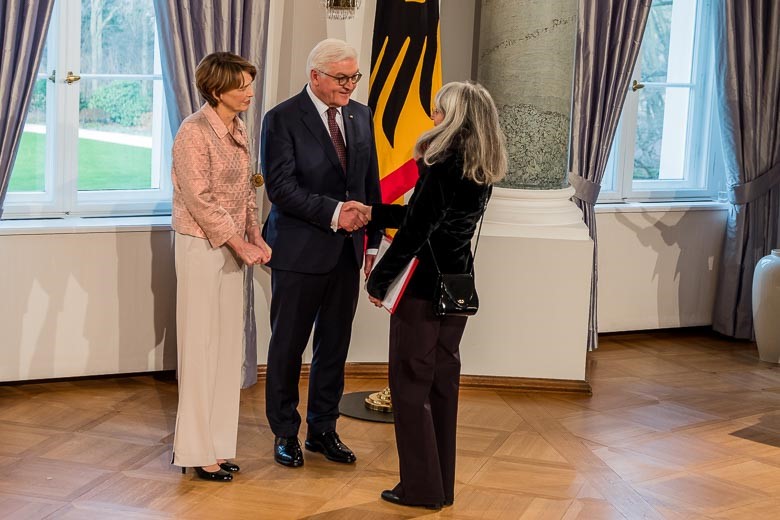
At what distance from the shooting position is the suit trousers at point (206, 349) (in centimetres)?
422

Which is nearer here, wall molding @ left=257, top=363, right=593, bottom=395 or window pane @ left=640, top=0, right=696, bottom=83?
wall molding @ left=257, top=363, right=593, bottom=395

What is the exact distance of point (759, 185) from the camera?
283 inches

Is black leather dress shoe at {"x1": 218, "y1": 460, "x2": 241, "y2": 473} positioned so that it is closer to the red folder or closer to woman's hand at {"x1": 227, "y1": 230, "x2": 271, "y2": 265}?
woman's hand at {"x1": 227, "y1": 230, "x2": 271, "y2": 265}

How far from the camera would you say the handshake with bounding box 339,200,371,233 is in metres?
4.38

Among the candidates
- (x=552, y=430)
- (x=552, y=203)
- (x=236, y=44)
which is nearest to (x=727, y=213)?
(x=552, y=203)

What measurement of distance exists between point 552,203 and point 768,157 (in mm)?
2034

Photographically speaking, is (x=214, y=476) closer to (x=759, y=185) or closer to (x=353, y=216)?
(x=353, y=216)

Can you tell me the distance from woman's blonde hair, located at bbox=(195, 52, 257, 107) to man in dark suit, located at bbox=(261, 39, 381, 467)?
34 centimetres

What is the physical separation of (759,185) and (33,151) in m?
4.43

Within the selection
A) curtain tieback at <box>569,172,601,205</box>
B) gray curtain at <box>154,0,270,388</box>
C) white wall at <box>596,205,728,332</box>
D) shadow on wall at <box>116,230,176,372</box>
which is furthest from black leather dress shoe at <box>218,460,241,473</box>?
white wall at <box>596,205,728,332</box>

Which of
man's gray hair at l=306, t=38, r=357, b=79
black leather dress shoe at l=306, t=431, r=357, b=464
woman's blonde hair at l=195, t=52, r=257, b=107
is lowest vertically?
black leather dress shoe at l=306, t=431, r=357, b=464

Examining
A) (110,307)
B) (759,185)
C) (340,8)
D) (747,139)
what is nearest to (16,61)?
(110,307)

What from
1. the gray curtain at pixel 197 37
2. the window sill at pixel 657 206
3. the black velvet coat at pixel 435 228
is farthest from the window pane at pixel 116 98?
the window sill at pixel 657 206

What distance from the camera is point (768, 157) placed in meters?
7.18
